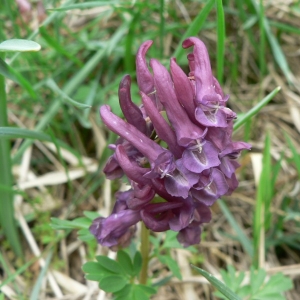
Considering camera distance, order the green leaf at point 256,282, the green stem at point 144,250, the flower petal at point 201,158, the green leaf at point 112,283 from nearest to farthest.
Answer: the flower petal at point 201,158 → the green leaf at point 112,283 → the green stem at point 144,250 → the green leaf at point 256,282

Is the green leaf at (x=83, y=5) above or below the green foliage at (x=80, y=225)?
above

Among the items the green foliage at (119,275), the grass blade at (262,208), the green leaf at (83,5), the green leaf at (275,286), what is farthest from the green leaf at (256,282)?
the green leaf at (83,5)

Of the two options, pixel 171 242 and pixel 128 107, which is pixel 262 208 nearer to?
pixel 171 242

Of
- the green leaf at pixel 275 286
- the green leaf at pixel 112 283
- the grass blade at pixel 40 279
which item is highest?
the green leaf at pixel 112 283

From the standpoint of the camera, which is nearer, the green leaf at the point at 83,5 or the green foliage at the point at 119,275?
the green foliage at the point at 119,275

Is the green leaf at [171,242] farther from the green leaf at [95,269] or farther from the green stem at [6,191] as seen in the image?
the green stem at [6,191]

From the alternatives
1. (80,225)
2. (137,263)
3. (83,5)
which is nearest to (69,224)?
(80,225)
